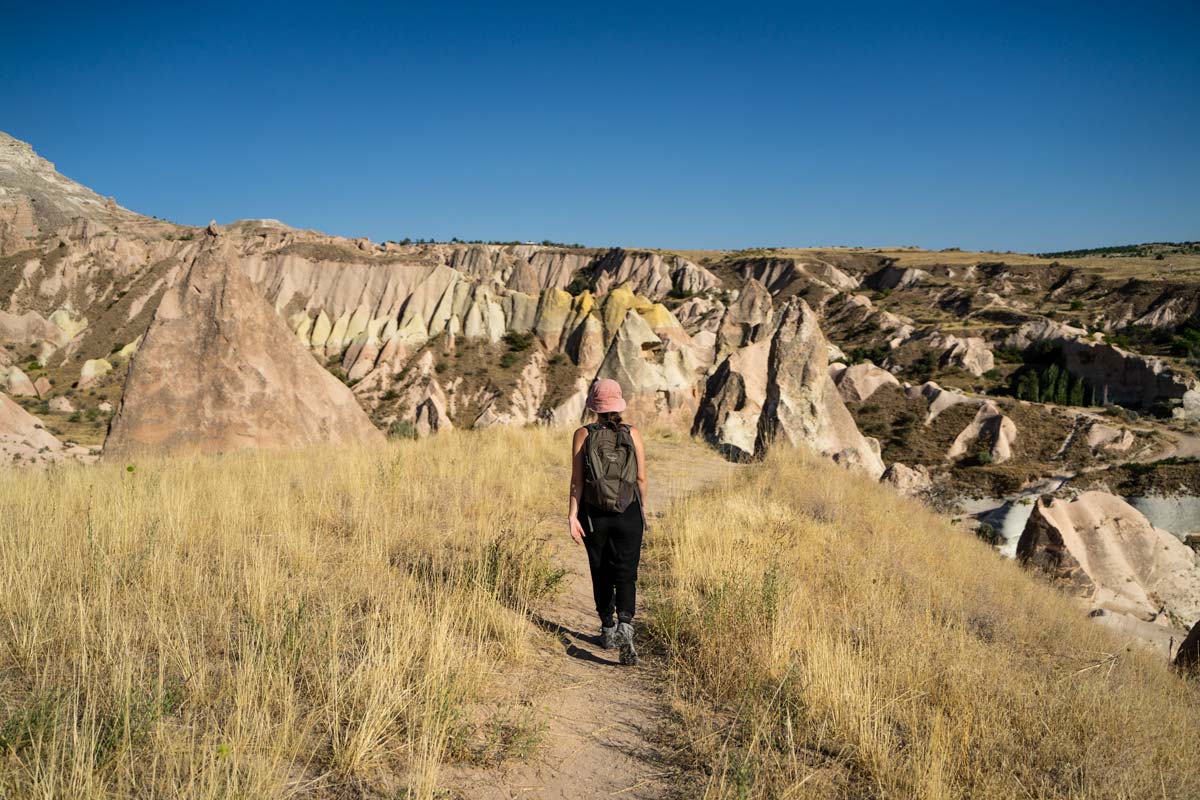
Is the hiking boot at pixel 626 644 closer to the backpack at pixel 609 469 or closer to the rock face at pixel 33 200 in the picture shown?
the backpack at pixel 609 469

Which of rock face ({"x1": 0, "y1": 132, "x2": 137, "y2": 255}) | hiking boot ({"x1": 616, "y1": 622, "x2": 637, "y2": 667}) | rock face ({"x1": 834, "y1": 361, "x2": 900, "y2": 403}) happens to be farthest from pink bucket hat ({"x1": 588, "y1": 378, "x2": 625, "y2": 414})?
rock face ({"x1": 0, "y1": 132, "x2": 137, "y2": 255})

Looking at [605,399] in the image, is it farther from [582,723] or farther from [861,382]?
[861,382]

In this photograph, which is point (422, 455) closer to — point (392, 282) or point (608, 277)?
point (392, 282)

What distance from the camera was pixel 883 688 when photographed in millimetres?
3137

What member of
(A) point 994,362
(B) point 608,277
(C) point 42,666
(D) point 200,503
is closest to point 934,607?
(C) point 42,666

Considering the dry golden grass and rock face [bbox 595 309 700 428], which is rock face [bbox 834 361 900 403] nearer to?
rock face [bbox 595 309 700 428]

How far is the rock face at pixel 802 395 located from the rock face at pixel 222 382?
8812 millimetres

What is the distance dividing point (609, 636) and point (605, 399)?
4.44 ft

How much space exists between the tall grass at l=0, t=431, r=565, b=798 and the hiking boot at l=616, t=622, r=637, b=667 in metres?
0.54

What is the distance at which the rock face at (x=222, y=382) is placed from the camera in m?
9.52

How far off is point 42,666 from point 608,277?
8148 cm

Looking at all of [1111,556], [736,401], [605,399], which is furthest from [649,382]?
[605,399]

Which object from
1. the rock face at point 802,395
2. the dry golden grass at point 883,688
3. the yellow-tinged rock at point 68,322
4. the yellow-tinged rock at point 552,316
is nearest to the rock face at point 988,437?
the rock face at point 802,395

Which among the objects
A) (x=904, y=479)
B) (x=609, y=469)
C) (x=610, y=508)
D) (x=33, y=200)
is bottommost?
(x=904, y=479)
